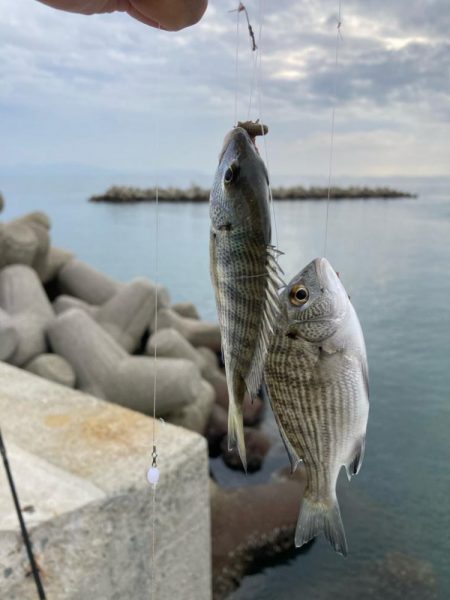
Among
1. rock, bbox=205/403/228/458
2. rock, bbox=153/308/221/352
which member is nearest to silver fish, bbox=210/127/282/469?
rock, bbox=205/403/228/458

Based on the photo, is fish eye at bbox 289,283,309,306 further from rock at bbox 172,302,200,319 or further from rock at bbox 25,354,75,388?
rock at bbox 172,302,200,319

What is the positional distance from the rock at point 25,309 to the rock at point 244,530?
1.55m

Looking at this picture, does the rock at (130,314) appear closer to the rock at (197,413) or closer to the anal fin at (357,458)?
the rock at (197,413)

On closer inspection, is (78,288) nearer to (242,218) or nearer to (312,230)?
(312,230)

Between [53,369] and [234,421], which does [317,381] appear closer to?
[234,421]

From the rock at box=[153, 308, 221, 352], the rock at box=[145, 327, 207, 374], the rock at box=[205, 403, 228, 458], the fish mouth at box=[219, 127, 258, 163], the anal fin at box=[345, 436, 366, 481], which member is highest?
the fish mouth at box=[219, 127, 258, 163]

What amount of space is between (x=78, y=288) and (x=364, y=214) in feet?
17.7

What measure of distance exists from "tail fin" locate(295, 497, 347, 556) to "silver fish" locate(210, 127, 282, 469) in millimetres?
191

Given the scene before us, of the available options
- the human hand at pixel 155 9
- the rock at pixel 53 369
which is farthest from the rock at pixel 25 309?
the human hand at pixel 155 9

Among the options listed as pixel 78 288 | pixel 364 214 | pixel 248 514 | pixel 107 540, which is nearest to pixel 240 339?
pixel 107 540

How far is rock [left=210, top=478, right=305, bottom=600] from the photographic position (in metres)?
3.42

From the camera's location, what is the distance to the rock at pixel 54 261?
5973 millimetres

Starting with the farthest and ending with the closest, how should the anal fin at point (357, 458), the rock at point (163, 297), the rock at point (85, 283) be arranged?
the rock at point (85, 283) < the rock at point (163, 297) < the anal fin at point (357, 458)

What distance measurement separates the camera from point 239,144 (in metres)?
0.90
